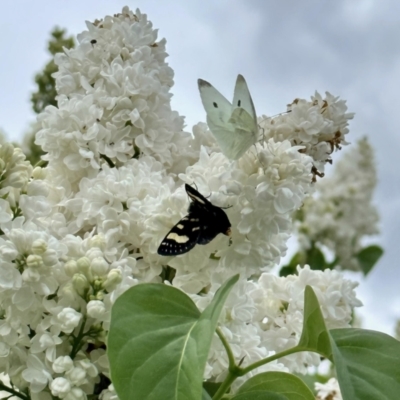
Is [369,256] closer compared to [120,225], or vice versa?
[120,225]

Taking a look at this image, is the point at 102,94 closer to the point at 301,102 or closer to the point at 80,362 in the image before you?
the point at 301,102

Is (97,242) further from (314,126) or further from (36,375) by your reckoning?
(314,126)

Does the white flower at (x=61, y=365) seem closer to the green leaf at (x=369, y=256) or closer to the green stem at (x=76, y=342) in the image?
the green stem at (x=76, y=342)

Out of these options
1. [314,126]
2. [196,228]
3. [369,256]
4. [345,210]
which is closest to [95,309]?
[196,228]

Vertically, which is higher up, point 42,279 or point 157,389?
point 42,279

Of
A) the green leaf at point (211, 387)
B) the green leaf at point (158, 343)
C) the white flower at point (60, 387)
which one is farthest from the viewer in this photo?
the green leaf at point (211, 387)

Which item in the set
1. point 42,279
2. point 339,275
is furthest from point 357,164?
point 42,279

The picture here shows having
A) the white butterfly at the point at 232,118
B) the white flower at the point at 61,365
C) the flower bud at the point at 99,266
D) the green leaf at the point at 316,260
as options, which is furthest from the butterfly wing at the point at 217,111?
the green leaf at the point at 316,260
